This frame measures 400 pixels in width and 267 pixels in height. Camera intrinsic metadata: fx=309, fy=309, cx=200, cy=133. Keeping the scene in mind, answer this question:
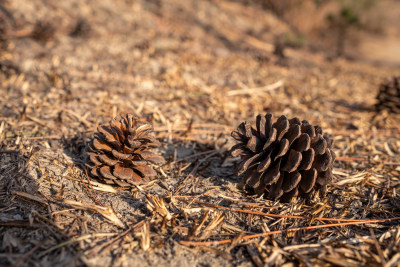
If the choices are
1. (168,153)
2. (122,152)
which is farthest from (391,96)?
(122,152)

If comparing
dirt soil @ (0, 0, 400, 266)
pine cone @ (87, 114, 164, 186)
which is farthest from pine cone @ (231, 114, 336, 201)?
pine cone @ (87, 114, 164, 186)

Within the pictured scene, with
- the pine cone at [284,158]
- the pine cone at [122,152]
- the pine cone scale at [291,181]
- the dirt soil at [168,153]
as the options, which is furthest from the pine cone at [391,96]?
the pine cone at [122,152]

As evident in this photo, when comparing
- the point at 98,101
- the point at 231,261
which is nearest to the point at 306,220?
the point at 231,261

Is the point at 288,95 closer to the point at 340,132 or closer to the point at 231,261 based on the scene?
the point at 340,132

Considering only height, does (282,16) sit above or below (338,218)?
above

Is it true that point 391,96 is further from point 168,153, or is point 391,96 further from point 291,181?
point 168,153
